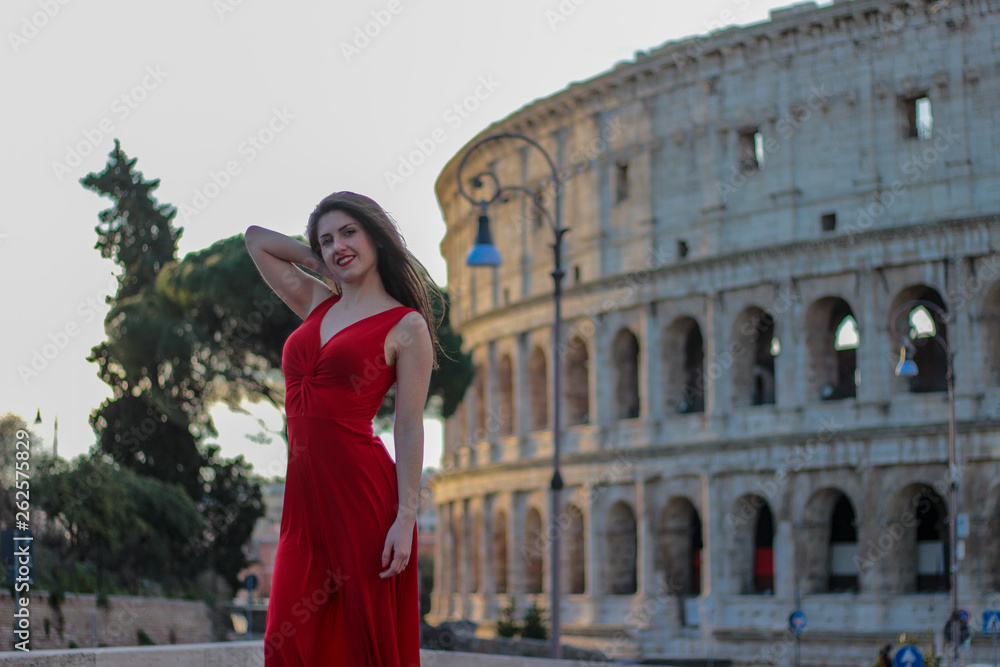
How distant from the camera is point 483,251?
65.3 feet

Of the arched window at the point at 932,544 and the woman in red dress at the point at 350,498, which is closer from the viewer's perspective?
the woman in red dress at the point at 350,498

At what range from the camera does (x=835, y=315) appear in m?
37.4

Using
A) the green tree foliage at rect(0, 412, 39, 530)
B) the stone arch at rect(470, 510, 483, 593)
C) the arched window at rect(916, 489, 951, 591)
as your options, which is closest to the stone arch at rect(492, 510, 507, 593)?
the stone arch at rect(470, 510, 483, 593)

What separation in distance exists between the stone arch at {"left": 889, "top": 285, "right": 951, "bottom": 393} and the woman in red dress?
31.2 m

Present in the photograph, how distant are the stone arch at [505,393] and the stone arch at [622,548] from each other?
682 centimetres

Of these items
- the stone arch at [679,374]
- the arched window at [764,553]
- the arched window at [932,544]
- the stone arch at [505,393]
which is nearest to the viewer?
the arched window at [932,544]

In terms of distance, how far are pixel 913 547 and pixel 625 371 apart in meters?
10.3

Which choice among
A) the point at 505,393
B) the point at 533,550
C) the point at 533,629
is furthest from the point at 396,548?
the point at 505,393

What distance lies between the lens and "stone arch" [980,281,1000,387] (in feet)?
110

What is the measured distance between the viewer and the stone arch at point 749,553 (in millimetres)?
36875

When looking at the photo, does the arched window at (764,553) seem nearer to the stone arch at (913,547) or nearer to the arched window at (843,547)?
the arched window at (843,547)

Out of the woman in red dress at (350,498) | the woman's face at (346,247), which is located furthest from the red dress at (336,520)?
the woman's face at (346,247)

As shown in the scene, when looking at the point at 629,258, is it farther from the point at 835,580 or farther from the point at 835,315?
the point at 835,580

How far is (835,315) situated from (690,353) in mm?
5275
